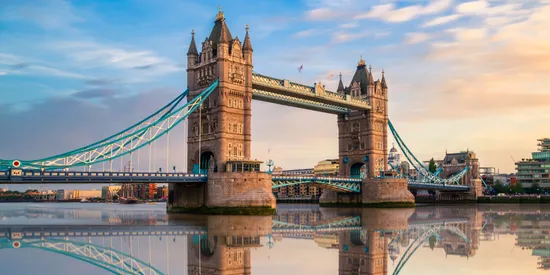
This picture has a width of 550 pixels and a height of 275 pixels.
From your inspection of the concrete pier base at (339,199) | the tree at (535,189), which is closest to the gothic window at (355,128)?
the concrete pier base at (339,199)

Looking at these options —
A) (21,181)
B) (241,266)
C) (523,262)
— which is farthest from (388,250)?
(21,181)

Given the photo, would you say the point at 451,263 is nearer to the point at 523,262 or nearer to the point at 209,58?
the point at 523,262

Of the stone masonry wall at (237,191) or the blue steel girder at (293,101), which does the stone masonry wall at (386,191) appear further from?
the stone masonry wall at (237,191)

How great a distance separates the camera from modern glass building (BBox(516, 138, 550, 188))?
130125 mm

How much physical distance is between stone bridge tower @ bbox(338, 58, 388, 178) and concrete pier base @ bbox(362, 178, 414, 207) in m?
3.45

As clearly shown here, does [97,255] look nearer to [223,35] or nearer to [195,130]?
[223,35]

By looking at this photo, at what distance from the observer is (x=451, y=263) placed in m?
20.2

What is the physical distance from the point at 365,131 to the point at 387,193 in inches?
450

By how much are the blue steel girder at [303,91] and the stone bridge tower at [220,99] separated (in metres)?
3.71

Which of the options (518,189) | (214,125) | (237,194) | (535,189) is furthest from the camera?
(518,189)

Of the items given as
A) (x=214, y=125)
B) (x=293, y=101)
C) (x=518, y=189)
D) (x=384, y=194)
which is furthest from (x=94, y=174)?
(x=518, y=189)

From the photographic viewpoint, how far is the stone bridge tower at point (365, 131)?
286ft

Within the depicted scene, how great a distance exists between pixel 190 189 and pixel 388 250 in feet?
133

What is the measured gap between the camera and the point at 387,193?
267ft
